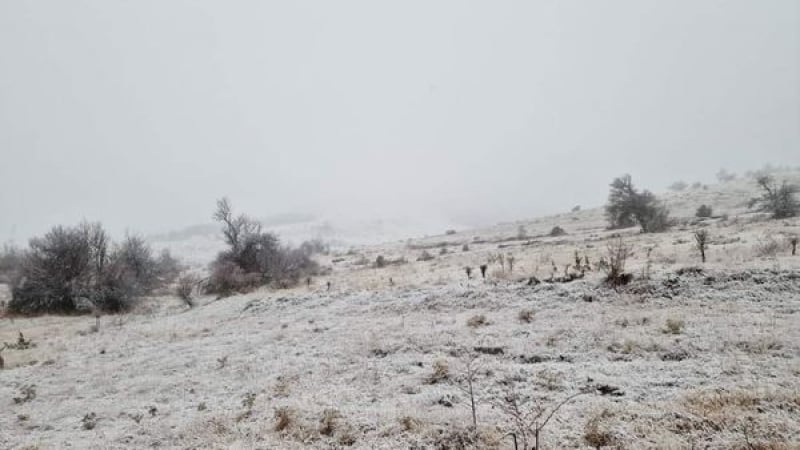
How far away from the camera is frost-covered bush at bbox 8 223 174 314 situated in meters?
32.8

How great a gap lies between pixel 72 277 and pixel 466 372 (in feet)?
118

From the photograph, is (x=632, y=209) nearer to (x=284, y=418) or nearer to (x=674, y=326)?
(x=674, y=326)

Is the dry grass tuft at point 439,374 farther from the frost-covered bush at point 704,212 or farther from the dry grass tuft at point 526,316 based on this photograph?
the frost-covered bush at point 704,212

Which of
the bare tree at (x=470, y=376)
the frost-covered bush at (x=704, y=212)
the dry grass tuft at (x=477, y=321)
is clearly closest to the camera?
the bare tree at (x=470, y=376)

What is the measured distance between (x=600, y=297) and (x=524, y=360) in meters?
4.12

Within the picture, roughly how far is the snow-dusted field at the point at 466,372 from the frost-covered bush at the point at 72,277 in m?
16.1

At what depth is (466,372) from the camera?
9.87m

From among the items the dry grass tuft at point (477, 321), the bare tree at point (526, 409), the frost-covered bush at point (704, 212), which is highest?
the frost-covered bush at point (704, 212)

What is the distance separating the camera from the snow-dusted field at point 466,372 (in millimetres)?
7227

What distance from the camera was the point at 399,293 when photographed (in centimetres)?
1803

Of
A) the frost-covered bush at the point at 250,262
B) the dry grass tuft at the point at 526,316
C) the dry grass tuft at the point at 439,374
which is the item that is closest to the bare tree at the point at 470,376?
the dry grass tuft at the point at 439,374

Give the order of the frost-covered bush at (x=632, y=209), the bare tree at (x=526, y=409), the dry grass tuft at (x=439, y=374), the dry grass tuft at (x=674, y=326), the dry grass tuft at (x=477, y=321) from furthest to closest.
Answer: the frost-covered bush at (x=632, y=209) → the dry grass tuft at (x=477, y=321) → the dry grass tuft at (x=674, y=326) → the dry grass tuft at (x=439, y=374) → the bare tree at (x=526, y=409)

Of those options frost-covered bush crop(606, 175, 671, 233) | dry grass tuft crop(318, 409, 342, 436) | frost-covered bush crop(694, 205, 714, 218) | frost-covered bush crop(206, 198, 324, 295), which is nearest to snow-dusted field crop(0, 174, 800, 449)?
dry grass tuft crop(318, 409, 342, 436)

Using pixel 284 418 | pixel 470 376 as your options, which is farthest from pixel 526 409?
pixel 284 418
